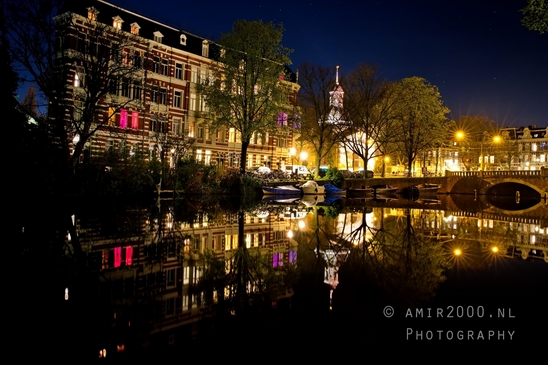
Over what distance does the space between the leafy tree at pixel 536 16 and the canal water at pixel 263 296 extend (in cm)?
959

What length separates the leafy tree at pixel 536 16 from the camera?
14.2 m

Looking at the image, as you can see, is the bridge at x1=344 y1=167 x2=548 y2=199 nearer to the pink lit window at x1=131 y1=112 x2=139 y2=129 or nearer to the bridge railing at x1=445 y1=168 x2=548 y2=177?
the bridge railing at x1=445 y1=168 x2=548 y2=177

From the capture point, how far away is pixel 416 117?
163 ft

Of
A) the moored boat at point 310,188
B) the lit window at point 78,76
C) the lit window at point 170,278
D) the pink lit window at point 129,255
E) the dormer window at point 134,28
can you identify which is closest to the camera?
the lit window at point 170,278

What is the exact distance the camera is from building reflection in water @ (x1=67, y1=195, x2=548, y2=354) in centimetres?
490

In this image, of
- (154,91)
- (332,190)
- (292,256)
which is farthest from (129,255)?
(154,91)

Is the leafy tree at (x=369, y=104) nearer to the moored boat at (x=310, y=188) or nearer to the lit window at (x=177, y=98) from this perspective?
the moored boat at (x=310, y=188)

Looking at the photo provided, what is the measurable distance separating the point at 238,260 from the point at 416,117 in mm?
47363

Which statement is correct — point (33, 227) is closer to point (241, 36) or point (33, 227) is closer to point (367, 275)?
point (367, 275)

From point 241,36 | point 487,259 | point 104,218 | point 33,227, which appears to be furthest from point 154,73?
point 487,259

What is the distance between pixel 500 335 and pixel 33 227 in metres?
12.0

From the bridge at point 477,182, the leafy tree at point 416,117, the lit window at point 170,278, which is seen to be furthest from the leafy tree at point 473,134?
the lit window at point 170,278

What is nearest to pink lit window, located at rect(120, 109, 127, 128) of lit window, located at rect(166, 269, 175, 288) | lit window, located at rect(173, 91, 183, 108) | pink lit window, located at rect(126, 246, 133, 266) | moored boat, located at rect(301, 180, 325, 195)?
lit window, located at rect(173, 91, 183, 108)

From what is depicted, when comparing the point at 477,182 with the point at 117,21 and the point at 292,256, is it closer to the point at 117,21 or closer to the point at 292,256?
the point at 117,21
